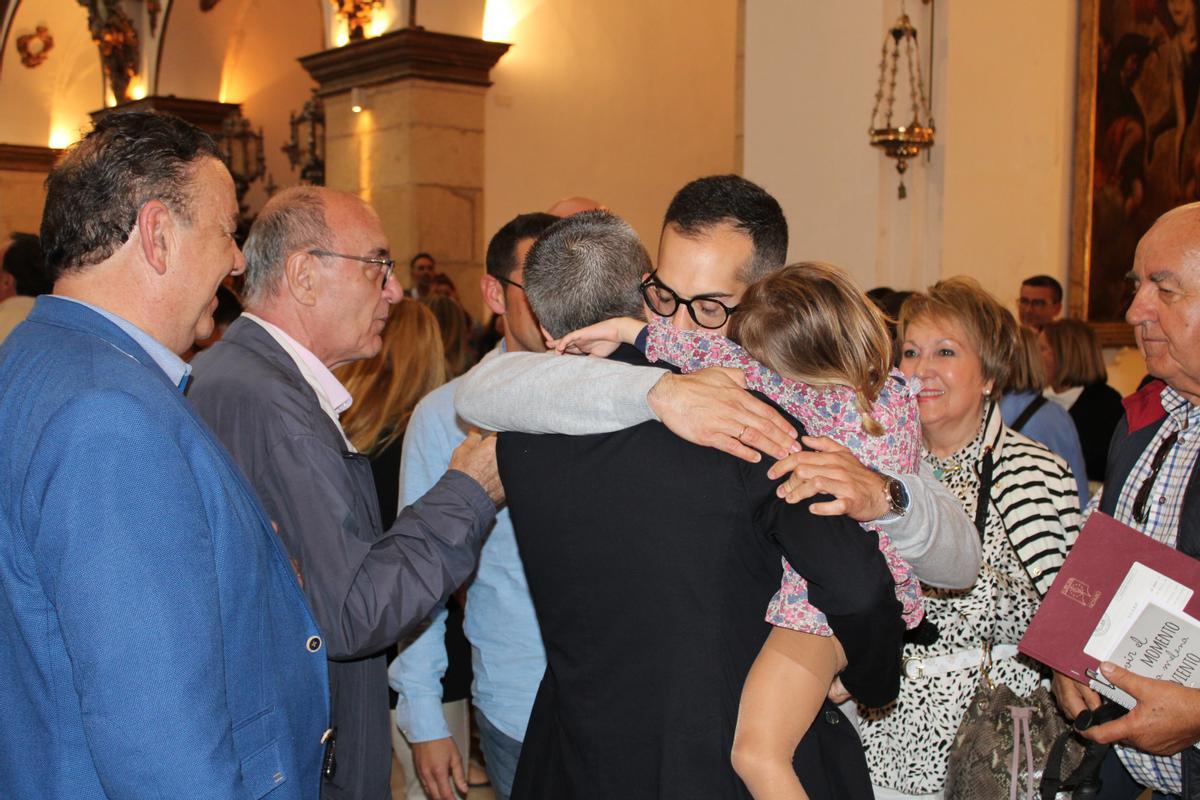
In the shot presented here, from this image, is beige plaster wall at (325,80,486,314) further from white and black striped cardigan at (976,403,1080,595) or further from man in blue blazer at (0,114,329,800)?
man in blue blazer at (0,114,329,800)

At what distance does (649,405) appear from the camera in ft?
5.50

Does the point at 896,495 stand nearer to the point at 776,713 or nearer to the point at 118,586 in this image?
the point at 776,713

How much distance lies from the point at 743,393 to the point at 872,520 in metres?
0.31

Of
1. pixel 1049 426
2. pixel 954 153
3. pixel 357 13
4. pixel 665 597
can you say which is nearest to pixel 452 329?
pixel 1049 426

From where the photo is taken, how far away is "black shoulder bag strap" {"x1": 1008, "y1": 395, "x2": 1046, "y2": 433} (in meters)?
4.44

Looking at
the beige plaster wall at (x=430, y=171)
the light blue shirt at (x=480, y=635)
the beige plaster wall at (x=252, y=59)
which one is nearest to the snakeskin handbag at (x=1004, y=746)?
the light blue shirt at (x=480, y=635)

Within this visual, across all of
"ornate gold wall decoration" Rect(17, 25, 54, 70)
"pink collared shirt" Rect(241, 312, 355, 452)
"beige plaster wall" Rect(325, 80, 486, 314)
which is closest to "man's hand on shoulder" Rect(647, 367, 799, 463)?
"pink collared shirt" Rect(241, 312, 355, 452)

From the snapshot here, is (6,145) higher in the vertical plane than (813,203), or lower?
higher

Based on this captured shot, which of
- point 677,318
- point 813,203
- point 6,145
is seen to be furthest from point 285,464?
point 6,145

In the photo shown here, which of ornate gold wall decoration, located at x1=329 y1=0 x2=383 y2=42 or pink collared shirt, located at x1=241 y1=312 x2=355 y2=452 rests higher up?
ornate gold wall decoration, located at x1=329 y1=0 x2=383 y2=42

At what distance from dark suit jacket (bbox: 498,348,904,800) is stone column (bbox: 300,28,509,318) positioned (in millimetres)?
9072

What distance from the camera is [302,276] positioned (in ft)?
8.34

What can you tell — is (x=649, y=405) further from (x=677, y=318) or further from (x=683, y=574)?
(x=677, y=318)

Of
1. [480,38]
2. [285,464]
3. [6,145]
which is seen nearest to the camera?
[285,464]
